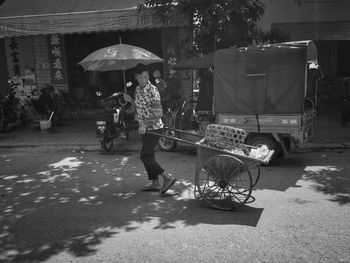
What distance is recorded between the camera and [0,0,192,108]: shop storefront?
9.96 meters

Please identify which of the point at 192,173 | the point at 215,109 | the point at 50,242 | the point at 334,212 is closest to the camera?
the point at 50,242

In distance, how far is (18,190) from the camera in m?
6.13

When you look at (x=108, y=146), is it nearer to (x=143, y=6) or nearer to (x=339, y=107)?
(x=143, y=6)

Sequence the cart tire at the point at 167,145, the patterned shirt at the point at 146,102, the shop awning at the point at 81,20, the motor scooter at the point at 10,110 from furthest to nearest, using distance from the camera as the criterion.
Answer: the motor scooter at the point at 10,110, the shop awning at the point at 81,20, the cart tire at the point at 167,145, the patterned shirt at the point at 146,102

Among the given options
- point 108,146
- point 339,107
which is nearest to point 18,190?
point 108,146

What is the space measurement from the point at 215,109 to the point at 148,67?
6.19m

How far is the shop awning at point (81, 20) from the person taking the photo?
9.86 m

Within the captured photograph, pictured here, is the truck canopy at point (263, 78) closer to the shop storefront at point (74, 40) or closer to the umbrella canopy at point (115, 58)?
the umbrella canopy at point (115, 58)

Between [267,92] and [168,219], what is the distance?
3.38 metres

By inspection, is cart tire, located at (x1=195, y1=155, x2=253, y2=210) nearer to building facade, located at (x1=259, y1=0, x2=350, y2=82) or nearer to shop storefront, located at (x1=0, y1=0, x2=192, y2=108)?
shop storefront, located at (x1=0, y1=0, x2=192, y2=108)

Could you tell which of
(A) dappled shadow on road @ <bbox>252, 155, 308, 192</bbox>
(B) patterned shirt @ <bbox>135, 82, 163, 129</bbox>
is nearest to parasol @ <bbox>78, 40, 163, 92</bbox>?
(B) patterned shirt @ <bbox>135, 82, 163, 129</bbox>

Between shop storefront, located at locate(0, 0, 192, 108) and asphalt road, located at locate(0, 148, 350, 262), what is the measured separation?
4.52m

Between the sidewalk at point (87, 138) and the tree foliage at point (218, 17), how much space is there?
10.1 ft

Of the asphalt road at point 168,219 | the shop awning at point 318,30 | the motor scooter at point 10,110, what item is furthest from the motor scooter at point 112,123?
the shop awning at point 318,30
